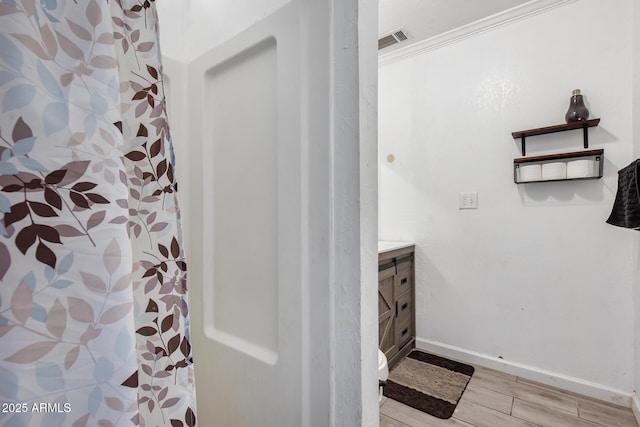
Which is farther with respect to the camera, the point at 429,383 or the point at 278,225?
the point at 429,383

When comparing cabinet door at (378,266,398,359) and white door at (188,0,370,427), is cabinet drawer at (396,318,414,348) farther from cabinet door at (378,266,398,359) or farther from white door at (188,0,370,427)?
white door at (188,0,370,427)

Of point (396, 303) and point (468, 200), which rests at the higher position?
point (468, 200)

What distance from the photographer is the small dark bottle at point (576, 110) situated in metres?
1.62

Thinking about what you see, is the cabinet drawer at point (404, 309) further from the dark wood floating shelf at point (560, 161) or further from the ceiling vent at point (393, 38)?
the ceiling vent at point (393, 38)

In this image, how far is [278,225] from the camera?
2.10 feet

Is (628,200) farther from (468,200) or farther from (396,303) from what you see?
(396,303)

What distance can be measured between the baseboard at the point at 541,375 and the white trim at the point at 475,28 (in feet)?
7.16

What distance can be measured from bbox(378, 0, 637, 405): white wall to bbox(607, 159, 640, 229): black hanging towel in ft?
0.70

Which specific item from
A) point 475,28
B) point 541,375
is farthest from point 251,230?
point 475,28

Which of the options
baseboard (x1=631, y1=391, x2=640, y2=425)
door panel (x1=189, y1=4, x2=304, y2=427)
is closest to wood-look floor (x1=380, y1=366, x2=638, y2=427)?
baseboard (x1=631, y1=391, x2=640, y2=425)

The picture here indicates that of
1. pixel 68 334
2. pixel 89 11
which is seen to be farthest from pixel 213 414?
pixel 89 11

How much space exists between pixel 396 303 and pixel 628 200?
1.28 metres

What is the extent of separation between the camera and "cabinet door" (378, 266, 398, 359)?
5.90 ft

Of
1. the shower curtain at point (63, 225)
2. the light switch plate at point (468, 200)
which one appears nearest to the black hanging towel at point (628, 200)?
the light switch plate at point (468, 200)
